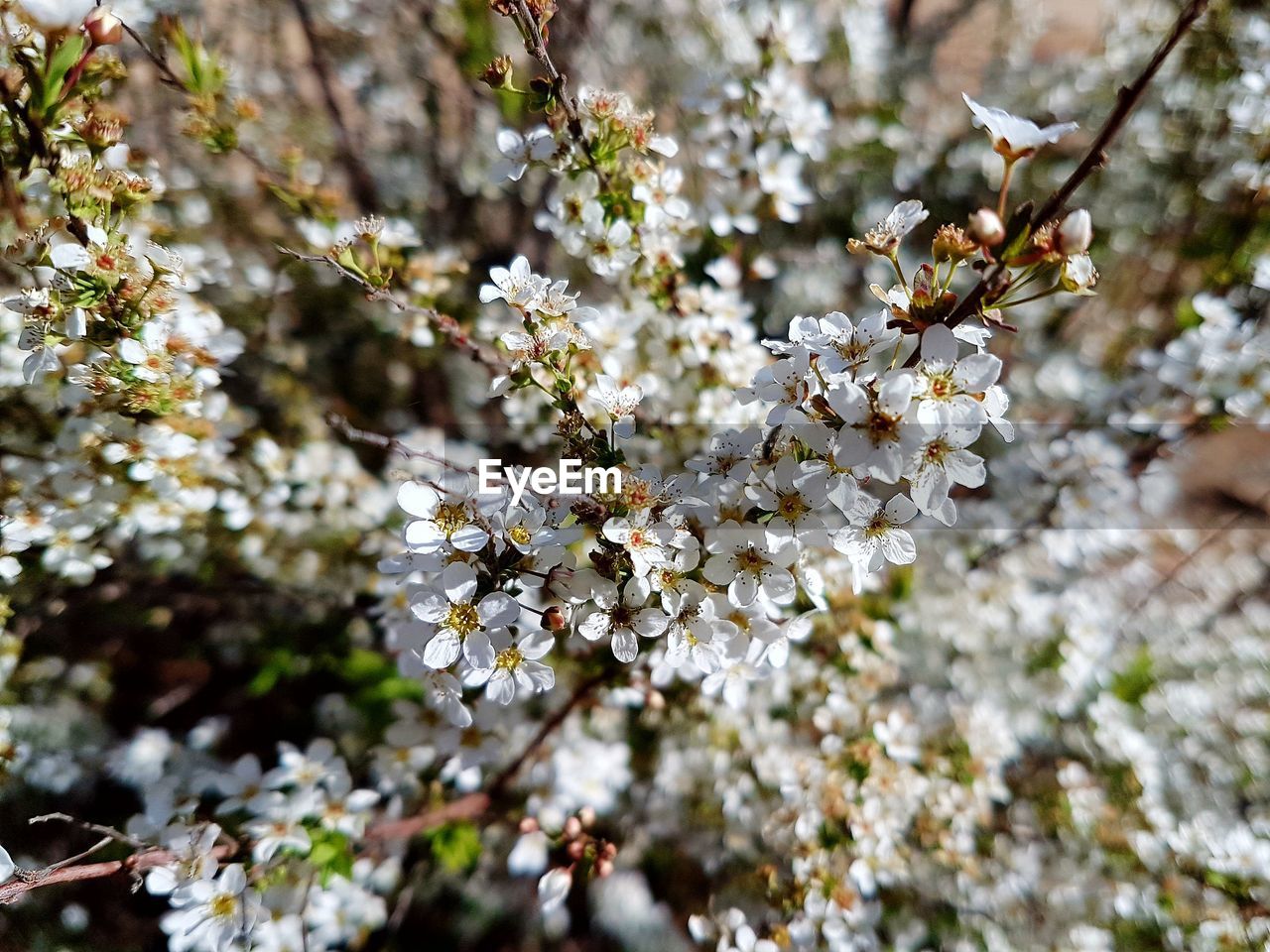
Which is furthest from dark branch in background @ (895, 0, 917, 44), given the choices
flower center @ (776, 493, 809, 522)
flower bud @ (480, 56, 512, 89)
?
flower center @ (776, 493, 809, 522)

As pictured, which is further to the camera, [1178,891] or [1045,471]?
[1045,471]

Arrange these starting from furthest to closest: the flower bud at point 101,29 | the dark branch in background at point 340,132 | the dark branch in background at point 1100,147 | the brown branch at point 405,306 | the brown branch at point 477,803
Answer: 1. the dark branch in background at point 340,132
2. the brown branch at point 477,803
3. the brown branch at point 405,306
4. the flower bud at point 101,29
5. the dark branch in background at point 1100,147

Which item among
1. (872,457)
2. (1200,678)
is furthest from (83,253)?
(1200,678)

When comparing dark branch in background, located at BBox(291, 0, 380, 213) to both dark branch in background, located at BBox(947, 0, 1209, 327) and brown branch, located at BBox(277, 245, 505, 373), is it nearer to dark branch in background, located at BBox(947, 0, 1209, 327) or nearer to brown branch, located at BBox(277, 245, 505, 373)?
brown branch, located at BBox(277, 245, 505, 373)

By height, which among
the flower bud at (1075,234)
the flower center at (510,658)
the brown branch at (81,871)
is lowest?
the brown branch at (81,871)

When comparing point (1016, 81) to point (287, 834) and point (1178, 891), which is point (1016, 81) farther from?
point (287, 834)

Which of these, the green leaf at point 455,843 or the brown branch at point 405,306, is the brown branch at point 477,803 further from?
the brown branch at point 405,306

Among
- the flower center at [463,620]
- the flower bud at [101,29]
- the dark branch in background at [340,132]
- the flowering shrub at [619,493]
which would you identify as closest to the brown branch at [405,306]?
the flowering shrub at [619,493]
